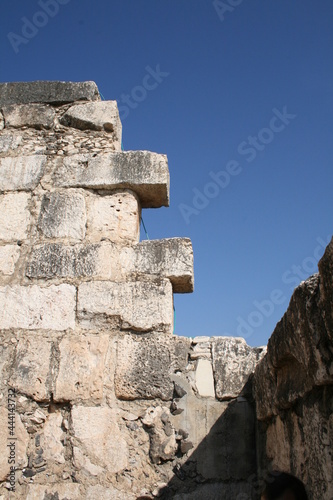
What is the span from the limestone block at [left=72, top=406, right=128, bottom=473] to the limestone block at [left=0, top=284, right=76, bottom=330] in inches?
24.0

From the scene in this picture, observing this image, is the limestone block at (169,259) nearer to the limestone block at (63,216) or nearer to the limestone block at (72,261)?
the limestone block at (72,261)

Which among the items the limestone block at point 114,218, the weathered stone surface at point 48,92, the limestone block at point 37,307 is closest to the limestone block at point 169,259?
the limestone block at point 114,218

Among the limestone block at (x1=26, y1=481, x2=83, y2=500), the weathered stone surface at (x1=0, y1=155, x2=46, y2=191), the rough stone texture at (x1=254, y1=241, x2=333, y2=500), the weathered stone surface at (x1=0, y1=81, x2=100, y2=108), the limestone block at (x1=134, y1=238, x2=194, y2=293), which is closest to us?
the rough stone texture at (x1=254, y1=241, x2=333, y2=500)

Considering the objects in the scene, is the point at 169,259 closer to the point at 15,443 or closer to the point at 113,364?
the point at 113,364

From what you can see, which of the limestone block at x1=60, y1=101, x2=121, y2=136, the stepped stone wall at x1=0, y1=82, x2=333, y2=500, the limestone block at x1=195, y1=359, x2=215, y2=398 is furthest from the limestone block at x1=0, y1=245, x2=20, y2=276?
the limestone block at x1=195, y1=359, x2=215, y2=398

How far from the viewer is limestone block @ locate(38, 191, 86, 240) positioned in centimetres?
359

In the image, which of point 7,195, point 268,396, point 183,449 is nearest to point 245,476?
point 183,449

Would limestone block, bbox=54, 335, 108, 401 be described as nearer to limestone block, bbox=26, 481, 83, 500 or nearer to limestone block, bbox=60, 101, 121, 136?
limestone block, bbox=26, 481, 83, 500

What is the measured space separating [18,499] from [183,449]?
106cm

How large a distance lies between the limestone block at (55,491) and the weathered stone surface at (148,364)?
0.61 m

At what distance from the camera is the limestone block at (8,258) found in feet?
11.4

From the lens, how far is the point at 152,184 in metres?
3.68

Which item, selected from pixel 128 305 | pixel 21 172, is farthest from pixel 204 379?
pixel 21 172

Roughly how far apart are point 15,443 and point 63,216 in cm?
166
